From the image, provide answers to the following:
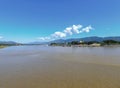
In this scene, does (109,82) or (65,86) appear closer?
(65,86)

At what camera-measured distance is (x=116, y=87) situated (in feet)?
22.9

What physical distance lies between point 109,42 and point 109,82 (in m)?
125

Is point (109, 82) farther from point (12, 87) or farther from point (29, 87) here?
point (12, 87)

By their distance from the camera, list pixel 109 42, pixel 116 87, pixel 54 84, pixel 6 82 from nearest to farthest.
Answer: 1. pixel 116 87
2. pixel 54 84
3. pixel 6 82
4. pixel 109 42

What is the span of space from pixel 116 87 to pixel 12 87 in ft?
16.1

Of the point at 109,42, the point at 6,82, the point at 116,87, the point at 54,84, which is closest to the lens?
the point at 116,87

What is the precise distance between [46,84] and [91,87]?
A: 2.25 meters

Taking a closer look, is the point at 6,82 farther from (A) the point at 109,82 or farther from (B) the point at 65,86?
(A) the point at 109,82

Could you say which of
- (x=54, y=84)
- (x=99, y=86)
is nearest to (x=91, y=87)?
(x=99, y=86)

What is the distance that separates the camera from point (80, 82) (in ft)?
26.3

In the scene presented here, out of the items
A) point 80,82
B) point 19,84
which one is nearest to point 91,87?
point 80,82

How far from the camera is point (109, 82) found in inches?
311

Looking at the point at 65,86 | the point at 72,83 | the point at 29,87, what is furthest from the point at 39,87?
the point at 72,83

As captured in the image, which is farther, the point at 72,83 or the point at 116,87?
the point at 72,83
